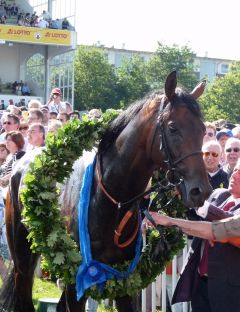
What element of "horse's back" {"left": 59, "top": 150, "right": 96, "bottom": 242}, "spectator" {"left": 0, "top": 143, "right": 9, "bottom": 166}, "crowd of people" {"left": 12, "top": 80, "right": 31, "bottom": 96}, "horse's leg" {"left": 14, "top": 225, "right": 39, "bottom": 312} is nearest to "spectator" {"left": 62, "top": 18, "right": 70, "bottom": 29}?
"crowd of people" {"left": 12, "top": 80, "right": 31, "bottom": 96}

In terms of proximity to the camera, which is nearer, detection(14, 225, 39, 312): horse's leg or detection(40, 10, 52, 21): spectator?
detection(14, 225, 39, 312): horse's leg

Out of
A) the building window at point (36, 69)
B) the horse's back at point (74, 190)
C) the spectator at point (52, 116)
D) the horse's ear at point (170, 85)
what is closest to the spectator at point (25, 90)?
the building window at point (36, 69)

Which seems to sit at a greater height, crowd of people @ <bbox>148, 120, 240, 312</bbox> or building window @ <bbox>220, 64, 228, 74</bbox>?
building window @ <bbox>220, 64, 228, 74</bbox>

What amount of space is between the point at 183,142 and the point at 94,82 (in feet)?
199

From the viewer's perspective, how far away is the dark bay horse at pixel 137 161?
4354 mm

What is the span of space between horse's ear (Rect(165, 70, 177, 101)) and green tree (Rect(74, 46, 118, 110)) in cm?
5659

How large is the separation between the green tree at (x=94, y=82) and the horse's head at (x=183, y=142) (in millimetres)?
56617

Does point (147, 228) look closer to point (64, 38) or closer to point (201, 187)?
point (201, 187)

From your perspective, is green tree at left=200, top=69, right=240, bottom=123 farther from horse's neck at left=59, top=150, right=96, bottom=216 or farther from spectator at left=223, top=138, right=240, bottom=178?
horse's neck at left=59, top=150, right=96, bottom=216

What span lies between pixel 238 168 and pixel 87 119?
4.16ft

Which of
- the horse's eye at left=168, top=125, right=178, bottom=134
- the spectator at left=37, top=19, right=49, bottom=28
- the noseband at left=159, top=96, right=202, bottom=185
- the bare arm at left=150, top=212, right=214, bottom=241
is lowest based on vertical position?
the bare arm at left=150, top=212, right=214, bottom=241

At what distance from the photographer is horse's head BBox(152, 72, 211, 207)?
168 inches

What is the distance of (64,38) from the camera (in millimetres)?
39875

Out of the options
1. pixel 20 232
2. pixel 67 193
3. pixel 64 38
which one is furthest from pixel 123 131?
pixel 64 38
